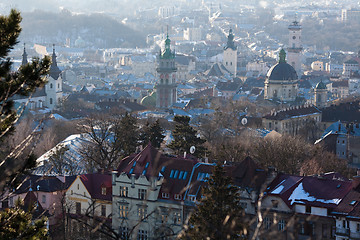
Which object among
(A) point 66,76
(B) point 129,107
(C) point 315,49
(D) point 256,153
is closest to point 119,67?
(A) point 66,76

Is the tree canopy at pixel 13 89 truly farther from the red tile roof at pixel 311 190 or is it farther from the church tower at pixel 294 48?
the church tower at pixel 294 48

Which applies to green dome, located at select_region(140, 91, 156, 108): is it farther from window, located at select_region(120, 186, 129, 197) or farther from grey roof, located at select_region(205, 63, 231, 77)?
window, located at select_region(120, 186, 129, 197)

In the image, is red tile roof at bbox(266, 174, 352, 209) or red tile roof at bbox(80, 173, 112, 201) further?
red tile roof at bbox(80, 173, 112, 201)

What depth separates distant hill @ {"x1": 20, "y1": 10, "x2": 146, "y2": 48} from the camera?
187 metres

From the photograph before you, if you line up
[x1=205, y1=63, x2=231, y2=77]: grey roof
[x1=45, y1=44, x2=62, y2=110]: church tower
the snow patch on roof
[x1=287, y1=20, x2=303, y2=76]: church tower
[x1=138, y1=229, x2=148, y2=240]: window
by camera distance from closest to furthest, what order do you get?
the snow patch on roof
[x1=138, y1=229, x2=148, y2=240]: window
[x1=45, y1=44, x2=62, y2=110]: church tower
[x1=287, y1=20, x2=303, y2=76]: church tower
[x1=205, y1=63, x2=231, y2=77]: grey roof

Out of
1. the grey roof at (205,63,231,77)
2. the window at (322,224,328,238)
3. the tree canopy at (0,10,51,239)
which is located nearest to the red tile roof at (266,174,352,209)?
the window at (322,224,328,238)

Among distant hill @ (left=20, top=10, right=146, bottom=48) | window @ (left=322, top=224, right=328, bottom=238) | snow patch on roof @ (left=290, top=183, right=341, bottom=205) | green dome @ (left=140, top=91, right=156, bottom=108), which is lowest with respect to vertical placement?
window @ (left=322, top=224, right=328, bottom=238)

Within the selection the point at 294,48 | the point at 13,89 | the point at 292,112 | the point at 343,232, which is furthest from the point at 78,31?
the point at 13,89

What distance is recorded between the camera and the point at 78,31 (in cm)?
19350

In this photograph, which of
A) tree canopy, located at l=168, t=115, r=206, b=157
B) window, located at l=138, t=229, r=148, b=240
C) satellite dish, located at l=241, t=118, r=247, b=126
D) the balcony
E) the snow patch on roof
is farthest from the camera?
satellite dish, located at l=241, t=118, r=247, b=126

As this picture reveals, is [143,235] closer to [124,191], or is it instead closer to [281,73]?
[124,191]

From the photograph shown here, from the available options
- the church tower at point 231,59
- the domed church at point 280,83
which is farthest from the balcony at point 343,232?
the church tower at point 231,59

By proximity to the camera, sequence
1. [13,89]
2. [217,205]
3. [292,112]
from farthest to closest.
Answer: [292,112] → [217,205] → [13,89]

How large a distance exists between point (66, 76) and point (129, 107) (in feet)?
151
